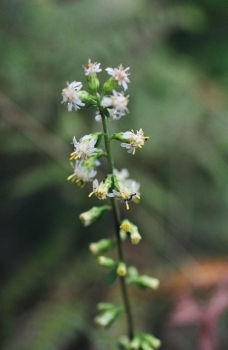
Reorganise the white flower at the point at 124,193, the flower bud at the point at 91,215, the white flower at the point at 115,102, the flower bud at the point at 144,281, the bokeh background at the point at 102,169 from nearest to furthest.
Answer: the white flower at the point at 115,102 → the white flower at the point at 124,193 → the flower bud at the point at 91,215 → the flower bud at the point at 144,281 → the bokeh background at the point at 102,169

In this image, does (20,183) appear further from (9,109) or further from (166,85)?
(166,85)

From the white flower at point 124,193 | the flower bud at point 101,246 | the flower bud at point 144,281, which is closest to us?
the white flower at point 124,193

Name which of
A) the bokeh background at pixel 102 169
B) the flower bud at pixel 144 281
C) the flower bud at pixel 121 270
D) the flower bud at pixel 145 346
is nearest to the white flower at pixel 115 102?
the flower bud at pixel 121 270

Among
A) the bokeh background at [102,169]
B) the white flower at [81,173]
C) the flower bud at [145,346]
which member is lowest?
the flower bud at [145,346]

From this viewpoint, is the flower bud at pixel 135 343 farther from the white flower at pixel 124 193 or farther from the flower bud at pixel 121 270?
the white flower at pixel 124 193

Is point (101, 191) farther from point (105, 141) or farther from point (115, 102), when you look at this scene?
point (115, 102)

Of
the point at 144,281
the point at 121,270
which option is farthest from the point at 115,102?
the point at 144,281
